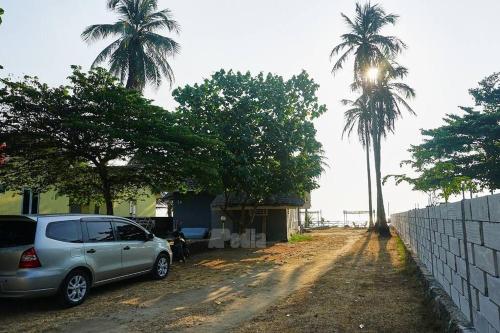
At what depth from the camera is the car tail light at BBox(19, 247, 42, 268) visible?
6.86 m

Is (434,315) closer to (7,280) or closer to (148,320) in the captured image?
(148,320)

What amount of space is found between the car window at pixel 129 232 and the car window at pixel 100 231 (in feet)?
0.91

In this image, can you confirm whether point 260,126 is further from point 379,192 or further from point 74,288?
point 379,192

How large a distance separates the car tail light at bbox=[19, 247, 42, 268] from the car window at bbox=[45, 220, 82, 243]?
0.44 meters

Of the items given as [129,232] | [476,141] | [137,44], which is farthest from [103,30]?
[476,141]

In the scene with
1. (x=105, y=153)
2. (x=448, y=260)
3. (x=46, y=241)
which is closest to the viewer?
Answer: (x=448, y=260)

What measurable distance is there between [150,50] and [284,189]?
12.9 metres

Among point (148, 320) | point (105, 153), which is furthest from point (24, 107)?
point (148, 320)

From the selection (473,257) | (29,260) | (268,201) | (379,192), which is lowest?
(29,260)

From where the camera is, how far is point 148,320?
6668 millimetres

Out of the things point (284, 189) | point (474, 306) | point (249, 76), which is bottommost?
point (474, 306)

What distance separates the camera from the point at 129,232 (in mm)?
9609

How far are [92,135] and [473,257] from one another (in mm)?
11365

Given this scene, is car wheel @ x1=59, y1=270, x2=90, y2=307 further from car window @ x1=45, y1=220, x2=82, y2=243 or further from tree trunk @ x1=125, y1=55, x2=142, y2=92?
tree trunk @ x1=125, y1=55, x2=142, y2=92
